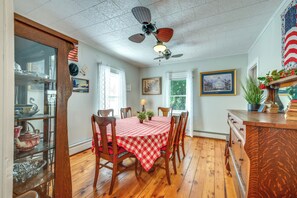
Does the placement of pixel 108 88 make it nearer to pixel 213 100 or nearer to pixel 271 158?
pixel 213 100

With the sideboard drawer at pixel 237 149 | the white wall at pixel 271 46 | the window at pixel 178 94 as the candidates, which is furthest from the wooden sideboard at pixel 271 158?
the window at pixel 178 94

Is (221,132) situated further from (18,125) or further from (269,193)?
(18,125)

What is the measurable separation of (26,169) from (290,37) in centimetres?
270

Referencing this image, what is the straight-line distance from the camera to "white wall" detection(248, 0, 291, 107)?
176 cm

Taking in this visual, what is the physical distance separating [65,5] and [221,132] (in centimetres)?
437

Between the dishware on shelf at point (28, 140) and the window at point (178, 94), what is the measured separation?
3.95 metres

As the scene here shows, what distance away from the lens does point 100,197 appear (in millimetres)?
1592

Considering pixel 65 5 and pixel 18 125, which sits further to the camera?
pixel 65 5

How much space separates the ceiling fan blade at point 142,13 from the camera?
4.80 ft

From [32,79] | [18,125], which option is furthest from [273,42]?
[18,125]

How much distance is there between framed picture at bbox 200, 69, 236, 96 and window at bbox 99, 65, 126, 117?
2.43 metres

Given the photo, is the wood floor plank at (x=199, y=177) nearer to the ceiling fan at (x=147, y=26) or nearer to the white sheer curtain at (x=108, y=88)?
the ceiling fan at (x=147, y=26)

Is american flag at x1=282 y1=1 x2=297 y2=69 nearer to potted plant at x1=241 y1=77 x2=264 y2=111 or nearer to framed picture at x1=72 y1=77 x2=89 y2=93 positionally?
potted plant at x1=241 y1=77 x2=264 y2=111

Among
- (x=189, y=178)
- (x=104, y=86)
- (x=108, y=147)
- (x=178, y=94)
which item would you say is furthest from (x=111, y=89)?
(x=189, y=178)
